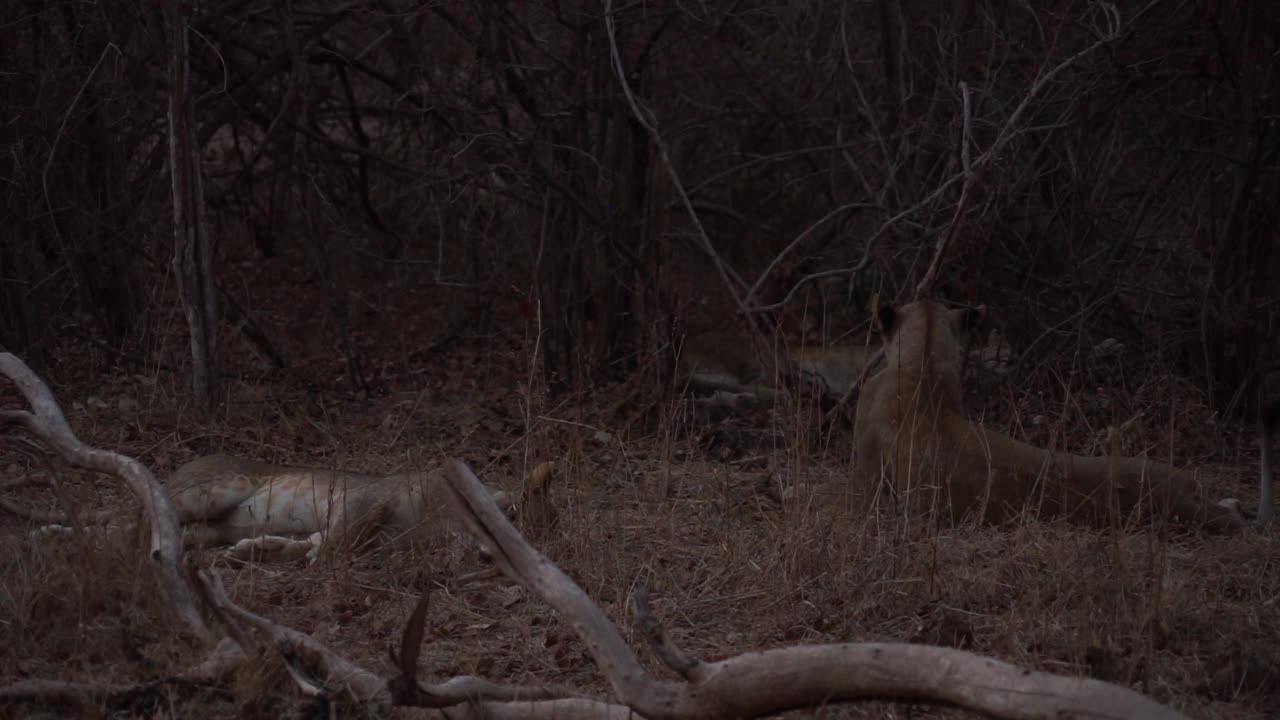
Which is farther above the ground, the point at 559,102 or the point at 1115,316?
the point at 559,102

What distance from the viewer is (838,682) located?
10.8 ft

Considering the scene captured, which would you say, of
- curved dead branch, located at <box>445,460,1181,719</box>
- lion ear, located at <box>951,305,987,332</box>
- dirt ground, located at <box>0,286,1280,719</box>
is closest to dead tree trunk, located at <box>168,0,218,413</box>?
dirt ground, located at <box>0,286,1280,719</box>

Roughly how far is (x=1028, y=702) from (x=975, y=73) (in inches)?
273

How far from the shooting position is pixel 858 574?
496cm

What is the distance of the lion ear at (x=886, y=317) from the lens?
20.9ft

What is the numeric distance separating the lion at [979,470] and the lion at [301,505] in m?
1.45

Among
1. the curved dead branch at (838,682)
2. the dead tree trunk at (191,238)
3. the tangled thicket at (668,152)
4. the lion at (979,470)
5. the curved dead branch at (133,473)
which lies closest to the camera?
the curved dead branch at (838,682)

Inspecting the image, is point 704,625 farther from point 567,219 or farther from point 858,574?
Answer: point 567,219

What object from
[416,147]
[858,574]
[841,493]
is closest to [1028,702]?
[858,574]

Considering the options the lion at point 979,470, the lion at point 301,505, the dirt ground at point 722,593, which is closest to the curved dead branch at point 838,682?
the dirt ground at point 722,593

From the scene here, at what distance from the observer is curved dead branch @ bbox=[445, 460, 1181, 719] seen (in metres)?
3.01

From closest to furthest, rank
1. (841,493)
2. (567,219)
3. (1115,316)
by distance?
(841,493)
(1115,316)
(567,219)

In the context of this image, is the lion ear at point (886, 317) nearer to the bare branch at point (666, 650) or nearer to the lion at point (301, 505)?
the lion at point (301, 505)

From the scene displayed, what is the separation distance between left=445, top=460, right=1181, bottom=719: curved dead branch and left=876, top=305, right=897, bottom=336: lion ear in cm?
291
